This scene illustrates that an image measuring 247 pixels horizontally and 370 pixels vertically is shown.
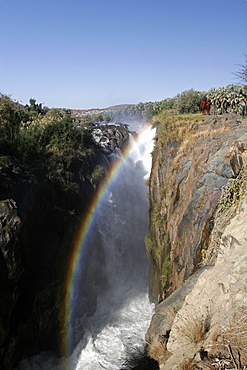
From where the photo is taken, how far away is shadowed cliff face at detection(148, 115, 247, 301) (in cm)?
827

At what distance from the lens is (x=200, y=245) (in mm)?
8023

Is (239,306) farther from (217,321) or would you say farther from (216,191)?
(216,191)

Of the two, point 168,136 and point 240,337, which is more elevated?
point 168,136

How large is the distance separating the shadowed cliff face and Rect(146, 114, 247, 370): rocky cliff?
3 cm

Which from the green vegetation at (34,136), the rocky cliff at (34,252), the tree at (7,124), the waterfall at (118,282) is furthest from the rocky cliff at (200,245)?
the tree at (7,124)

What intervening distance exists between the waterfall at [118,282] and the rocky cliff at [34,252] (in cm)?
113

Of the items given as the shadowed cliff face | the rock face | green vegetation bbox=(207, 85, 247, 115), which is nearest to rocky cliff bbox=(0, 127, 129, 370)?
the shadowed cliff face

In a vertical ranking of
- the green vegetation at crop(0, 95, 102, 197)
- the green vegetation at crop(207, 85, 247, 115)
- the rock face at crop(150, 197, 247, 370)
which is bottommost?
the rock face at crop(150, 197, 247, 370)

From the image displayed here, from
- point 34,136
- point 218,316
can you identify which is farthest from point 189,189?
point 34,136

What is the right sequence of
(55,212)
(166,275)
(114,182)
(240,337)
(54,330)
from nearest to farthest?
(240,337) < (166,275) < (54,330) < (55,212) < (114,182)

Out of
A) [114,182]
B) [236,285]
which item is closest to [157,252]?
[236,285]

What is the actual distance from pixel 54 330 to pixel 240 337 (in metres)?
12.5

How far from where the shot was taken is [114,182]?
2594cm

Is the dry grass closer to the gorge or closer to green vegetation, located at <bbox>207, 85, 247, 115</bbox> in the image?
the gorge
